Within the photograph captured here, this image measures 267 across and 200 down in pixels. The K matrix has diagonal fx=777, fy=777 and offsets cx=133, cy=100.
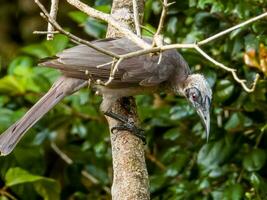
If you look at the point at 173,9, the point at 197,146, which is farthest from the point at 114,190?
the point at 173,9

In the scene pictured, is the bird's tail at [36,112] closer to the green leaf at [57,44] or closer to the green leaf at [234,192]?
the green leaf at [57,44]

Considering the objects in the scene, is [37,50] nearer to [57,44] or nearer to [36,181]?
[57,44]

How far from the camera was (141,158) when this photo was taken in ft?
14.0

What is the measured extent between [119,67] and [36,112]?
597mm

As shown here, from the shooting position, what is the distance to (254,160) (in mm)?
4871

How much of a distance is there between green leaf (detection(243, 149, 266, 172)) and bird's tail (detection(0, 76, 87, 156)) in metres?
1.14

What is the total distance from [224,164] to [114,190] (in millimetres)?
1193

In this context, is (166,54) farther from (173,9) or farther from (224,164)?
(224,164)

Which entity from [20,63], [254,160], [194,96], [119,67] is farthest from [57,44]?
[254,160]

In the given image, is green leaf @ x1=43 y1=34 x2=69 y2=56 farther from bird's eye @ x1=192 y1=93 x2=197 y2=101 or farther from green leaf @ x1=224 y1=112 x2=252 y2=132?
green leaf @ x1=224 y1=112 x2=252 y2=132

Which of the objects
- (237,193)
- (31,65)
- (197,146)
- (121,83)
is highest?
(31,65)

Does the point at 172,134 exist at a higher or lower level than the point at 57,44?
lower

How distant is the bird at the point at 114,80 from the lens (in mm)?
4762

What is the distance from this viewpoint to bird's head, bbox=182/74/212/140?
472 cm
